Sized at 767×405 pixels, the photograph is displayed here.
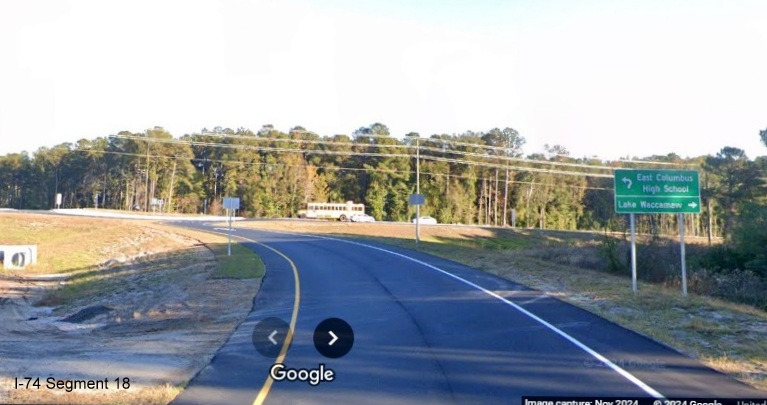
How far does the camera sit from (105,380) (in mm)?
8984

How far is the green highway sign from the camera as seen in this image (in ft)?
61.6

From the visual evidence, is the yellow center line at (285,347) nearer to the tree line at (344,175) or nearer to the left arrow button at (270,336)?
the left arrow button at (270,336)

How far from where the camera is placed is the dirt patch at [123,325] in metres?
9.19

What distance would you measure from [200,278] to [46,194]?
10615cm

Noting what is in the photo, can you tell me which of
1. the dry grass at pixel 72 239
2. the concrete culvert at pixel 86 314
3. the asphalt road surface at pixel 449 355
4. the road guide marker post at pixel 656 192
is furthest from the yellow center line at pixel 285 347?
the dry grass at pixel 72 239

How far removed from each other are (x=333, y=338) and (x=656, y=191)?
1104 centimetres

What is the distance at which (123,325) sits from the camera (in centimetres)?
Result: 1759

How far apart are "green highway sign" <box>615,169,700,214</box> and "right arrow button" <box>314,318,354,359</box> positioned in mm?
9241

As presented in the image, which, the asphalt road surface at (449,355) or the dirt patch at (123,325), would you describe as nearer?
the asphalt road surface at (449,355)

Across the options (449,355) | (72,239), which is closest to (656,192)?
(449,355)

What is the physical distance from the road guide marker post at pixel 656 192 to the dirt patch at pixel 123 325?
10.5 metres

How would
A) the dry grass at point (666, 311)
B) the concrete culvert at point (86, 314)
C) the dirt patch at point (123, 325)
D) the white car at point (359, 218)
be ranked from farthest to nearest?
the white car at point (359, 218)
the concrete culvert at point (86, 314)
the dry grass at point (666, 311)
the dirt patch at point (123, 325)

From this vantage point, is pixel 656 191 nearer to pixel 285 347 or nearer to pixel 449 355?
pixel 449 355

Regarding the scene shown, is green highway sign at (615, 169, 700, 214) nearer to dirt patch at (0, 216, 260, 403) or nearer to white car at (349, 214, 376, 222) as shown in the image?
dirt patch at (0, 216, 260, 403)
